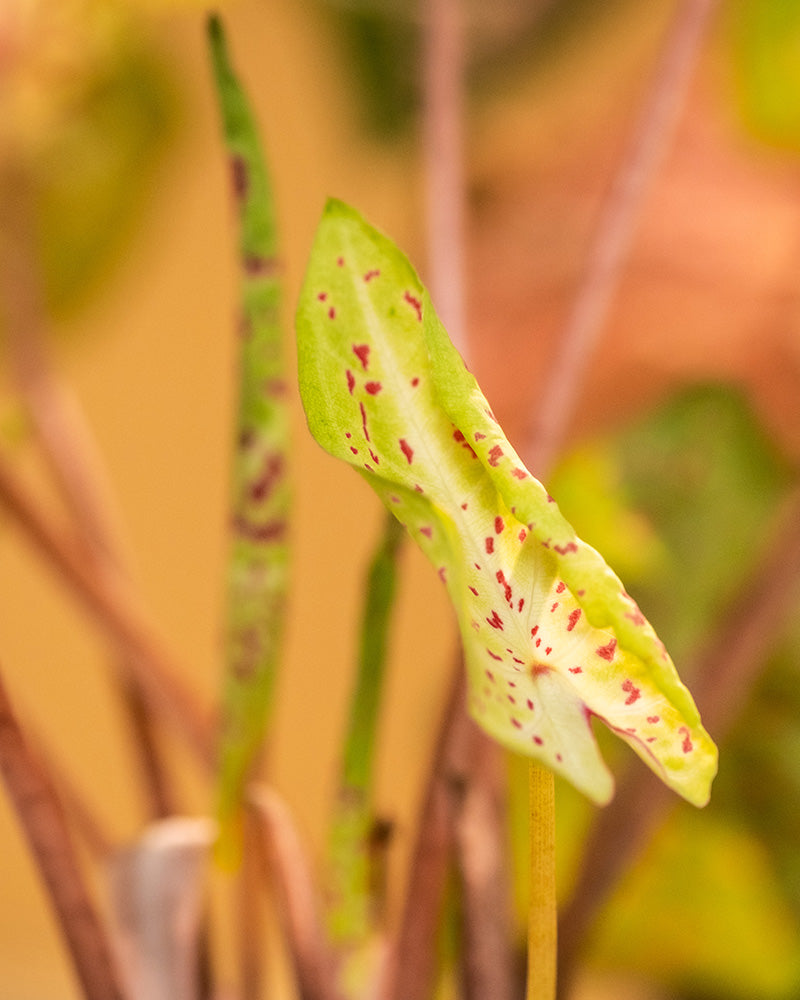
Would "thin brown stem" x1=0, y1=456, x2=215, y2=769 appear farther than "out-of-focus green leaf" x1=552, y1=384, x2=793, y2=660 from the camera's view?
No

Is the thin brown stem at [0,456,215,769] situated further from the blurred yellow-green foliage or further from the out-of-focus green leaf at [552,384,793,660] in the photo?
the out-of-focus green leaf at [552,384,793,660]

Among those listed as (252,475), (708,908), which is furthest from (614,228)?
(708,908)

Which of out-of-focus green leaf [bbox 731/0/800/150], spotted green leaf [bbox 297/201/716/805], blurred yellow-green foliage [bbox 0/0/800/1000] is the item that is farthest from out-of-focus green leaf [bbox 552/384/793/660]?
spotted green leaf [bbox 297/201/716/805]

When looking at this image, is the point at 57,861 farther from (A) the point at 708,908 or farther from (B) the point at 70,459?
(A) the point at 708,908

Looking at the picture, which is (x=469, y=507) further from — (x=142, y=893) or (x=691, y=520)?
(x=691, y=520)

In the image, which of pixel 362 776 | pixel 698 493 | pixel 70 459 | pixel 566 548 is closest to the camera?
pixel 566 548

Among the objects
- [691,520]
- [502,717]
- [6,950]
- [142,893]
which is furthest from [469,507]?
[6,950]

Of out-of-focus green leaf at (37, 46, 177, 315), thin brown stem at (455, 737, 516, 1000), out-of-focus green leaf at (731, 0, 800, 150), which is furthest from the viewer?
out-of-focus green leaf at (37, 46, 177, 315)
